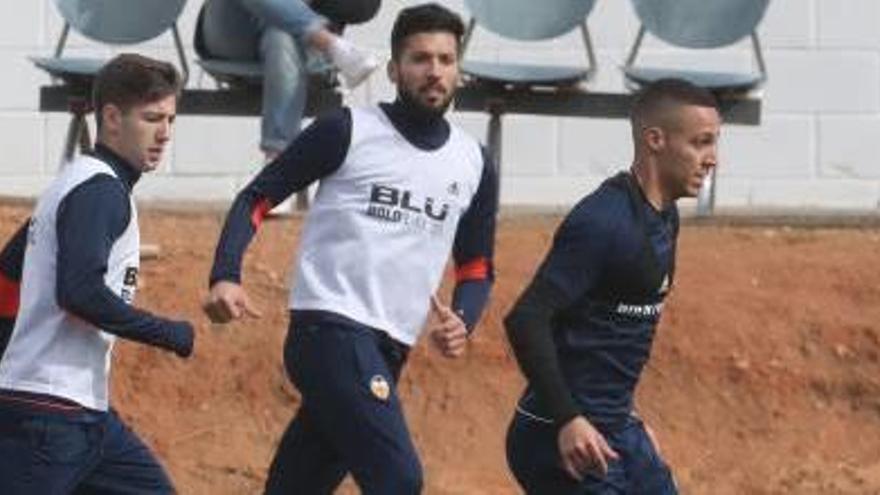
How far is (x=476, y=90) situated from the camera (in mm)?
12086

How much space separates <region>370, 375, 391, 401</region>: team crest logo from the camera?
7453 millimetres

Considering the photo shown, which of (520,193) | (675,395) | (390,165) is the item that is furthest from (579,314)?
(520,193)

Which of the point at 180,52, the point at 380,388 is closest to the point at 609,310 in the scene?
the point at 380,388

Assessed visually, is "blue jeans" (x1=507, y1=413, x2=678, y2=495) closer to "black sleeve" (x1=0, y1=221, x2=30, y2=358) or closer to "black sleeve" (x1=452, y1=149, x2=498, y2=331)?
"black sleeve" (x1=452, y1=149, x2=498, y2=331)

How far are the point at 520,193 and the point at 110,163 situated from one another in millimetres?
6675

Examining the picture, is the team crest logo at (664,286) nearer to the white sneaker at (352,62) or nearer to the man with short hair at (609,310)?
the man with short hair at (609,310)

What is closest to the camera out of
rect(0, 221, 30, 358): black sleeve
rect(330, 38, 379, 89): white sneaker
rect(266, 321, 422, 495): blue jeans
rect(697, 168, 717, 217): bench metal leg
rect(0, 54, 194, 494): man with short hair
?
rect(0, 54, 194, 494): man with short hair

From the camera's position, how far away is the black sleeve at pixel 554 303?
6.51 m

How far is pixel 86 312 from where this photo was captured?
6.86 metres

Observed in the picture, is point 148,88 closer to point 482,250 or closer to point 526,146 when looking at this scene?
point 482,250

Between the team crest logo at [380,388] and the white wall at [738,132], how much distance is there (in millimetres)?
6094

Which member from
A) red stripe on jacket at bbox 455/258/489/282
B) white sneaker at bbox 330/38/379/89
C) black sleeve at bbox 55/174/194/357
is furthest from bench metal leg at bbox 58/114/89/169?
black sleeve at bbox 55/174/194/357

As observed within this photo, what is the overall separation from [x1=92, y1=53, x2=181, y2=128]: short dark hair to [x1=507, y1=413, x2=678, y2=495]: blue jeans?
1235mm

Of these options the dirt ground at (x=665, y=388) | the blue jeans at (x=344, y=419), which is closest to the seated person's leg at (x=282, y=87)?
the dirt ground at (x=665, y=388)
